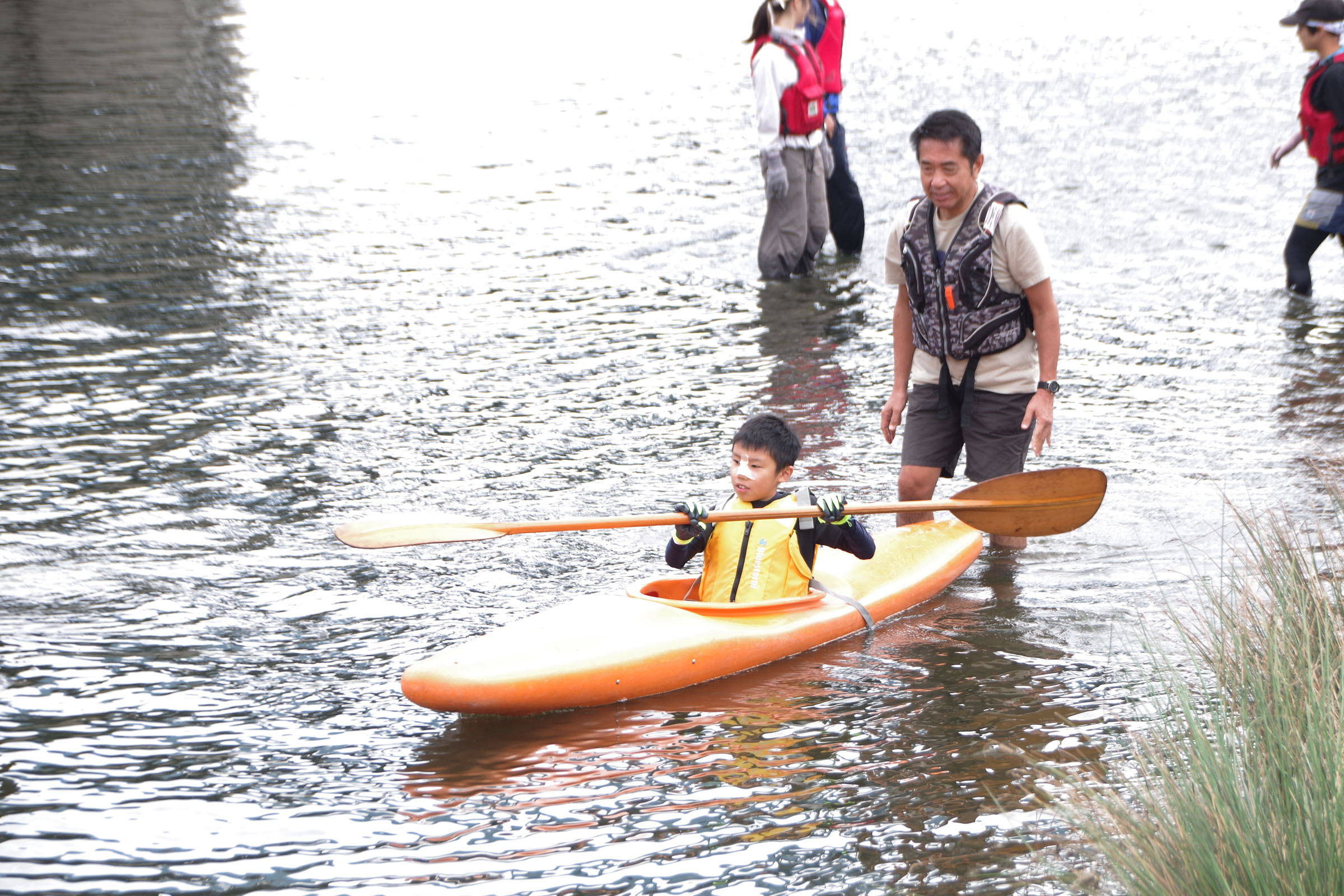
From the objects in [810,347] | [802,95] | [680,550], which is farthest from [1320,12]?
[680,550]

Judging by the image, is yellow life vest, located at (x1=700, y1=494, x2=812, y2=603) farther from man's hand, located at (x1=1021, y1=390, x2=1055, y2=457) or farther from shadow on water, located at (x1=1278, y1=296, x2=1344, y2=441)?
shadow on water, located at (x1=1278, y1=296, x2=1344, y2=441)

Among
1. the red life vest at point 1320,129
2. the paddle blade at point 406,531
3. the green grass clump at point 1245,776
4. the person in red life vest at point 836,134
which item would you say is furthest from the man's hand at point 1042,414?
the person in red life vest at point 836,134

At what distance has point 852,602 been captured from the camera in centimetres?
495

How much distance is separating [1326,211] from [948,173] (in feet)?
15.1

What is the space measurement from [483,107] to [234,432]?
10.4 m

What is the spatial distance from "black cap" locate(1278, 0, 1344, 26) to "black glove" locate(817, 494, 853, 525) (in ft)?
15.6

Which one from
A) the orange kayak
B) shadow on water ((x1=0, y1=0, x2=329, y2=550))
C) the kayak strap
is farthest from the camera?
shadow on water ((x1=0, y1=0, x2=329, y2=550))

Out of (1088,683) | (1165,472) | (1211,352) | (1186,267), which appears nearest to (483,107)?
(1186,267)

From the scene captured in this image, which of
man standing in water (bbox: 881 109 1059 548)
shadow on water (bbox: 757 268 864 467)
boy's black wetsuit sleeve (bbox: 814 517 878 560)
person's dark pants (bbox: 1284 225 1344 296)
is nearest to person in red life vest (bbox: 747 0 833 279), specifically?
shadow on water (bbox: 757 268 864 467)

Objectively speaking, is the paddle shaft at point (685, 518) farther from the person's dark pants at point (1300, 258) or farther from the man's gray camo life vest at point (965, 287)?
the person's dark pants at point (1300, 258)

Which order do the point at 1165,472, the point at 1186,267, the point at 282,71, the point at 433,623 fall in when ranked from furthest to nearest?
the point at 282,71 < the point at 1186,267 < the point at 1165,472 < the point at 433,623

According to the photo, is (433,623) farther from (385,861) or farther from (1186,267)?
(1186,267)

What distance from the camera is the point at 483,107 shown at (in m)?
16.5

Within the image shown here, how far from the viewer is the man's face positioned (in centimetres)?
458
